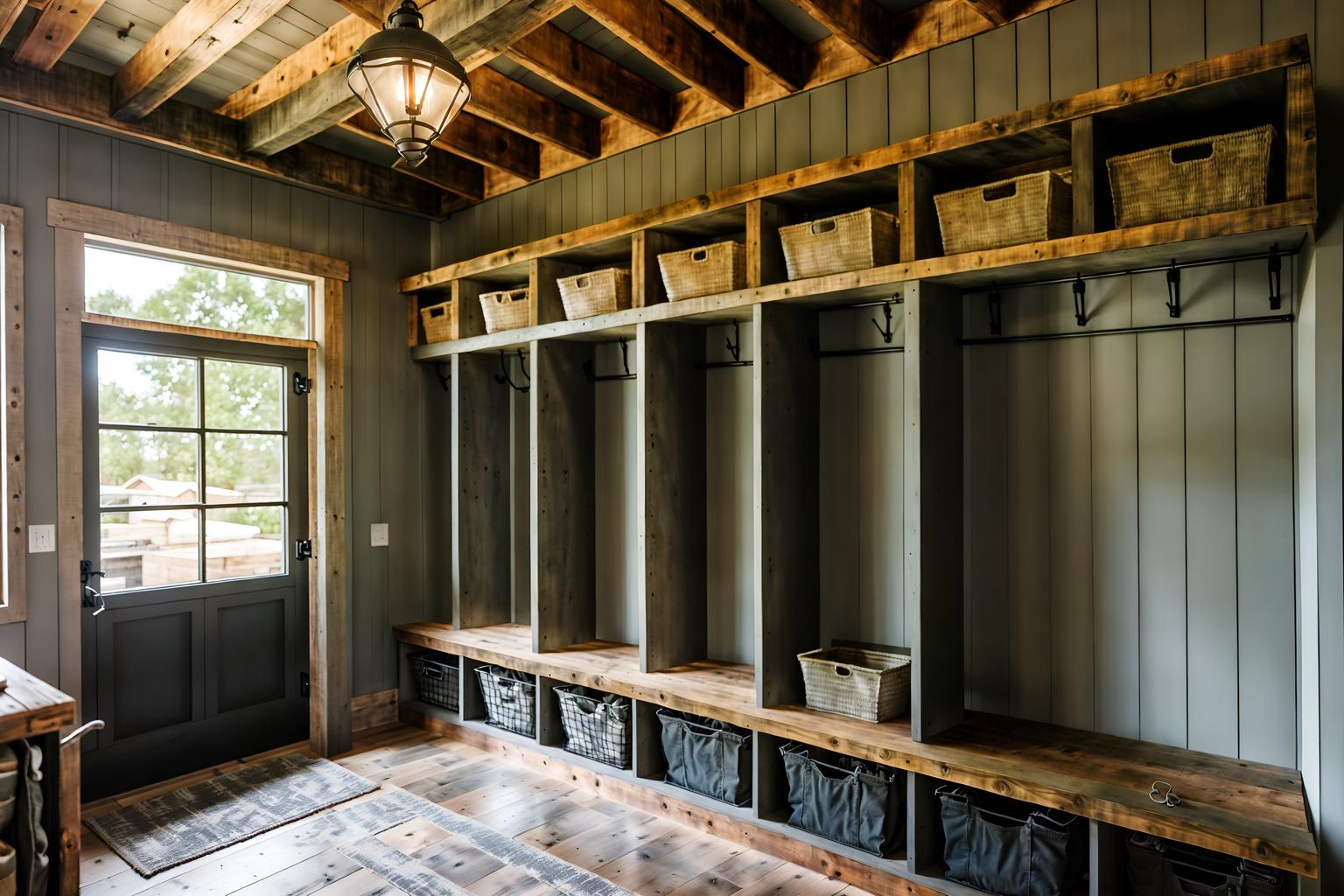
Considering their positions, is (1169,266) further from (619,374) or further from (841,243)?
(619,374)

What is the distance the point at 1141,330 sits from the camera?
108 inches

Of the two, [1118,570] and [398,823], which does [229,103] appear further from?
[1118,570]

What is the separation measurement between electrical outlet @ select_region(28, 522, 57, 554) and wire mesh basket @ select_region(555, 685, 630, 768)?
2.19m

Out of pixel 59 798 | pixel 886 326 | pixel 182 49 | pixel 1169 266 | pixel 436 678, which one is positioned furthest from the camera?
pixel 436 678

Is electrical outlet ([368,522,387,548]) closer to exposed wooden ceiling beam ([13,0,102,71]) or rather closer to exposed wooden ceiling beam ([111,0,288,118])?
exposed wooden ceiling beam ([111,0,288,118])

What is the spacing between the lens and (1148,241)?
2379 millimetres

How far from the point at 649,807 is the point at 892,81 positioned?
10.1 ft

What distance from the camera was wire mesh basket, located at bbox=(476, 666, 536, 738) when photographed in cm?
405

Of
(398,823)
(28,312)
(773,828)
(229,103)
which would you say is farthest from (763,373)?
(28,312)

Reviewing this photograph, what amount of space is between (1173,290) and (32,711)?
3454 millimetres

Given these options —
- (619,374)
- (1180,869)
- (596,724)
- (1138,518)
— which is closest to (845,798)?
(1180,869)

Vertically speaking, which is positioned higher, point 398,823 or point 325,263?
point 325,263

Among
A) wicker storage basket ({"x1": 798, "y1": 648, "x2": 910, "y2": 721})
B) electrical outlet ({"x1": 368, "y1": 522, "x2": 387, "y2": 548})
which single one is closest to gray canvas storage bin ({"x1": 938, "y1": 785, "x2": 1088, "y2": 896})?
wicker storage basket ({"x1": 798, "y1": 648, "x2": 910, "y2": 721})

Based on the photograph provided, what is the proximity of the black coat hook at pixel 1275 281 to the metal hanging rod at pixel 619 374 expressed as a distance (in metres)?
2.56
